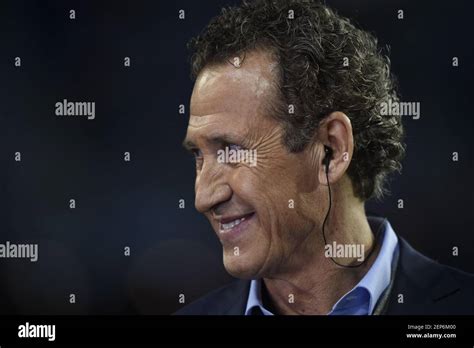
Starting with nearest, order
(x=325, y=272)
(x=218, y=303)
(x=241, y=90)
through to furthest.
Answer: (x=241, y=90) < (x=325, y=272) < (x=218, y=303)

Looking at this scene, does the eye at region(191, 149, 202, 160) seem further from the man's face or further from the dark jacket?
the dark jacket

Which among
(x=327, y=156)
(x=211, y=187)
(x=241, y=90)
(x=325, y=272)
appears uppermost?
(x=241, y=90)

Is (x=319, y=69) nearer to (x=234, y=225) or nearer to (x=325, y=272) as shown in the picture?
(x=234, y=225)

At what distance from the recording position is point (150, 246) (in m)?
3.20

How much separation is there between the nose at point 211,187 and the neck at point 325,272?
415 mm

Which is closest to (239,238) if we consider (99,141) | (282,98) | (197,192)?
(197,192)

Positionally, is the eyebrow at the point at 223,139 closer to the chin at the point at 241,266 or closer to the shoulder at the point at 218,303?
the chin at the point at 241,266

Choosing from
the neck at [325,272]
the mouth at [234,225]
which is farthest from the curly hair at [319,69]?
the mouth at [234,225]

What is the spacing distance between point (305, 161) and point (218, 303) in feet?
2.63

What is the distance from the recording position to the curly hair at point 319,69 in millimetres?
2916

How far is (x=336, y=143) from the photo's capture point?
Result: 297cm

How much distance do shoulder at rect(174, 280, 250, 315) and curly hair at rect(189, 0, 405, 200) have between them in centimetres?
73

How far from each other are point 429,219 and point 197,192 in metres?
1.05

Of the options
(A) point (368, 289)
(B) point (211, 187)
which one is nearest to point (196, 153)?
(B) point (211, 187)
